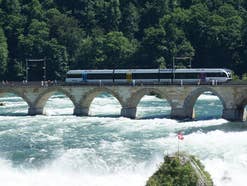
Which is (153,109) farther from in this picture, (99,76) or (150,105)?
(99,76)

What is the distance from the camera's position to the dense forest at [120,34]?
436 ft

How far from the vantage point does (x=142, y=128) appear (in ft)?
242

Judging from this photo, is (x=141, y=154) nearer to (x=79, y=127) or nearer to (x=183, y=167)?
(x=79, y=127)

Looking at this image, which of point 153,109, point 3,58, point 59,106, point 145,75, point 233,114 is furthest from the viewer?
point 3,58

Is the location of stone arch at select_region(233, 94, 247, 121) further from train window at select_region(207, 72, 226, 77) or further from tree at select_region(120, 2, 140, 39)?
tree at select_region(120, 2, 140, 39)

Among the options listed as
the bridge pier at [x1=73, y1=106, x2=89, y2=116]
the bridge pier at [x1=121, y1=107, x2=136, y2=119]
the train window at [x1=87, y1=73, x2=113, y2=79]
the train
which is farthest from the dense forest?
the bridge pier at [x1=121, y1=107, x2=136, y2=119]

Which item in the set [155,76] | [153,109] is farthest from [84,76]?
[155,76]

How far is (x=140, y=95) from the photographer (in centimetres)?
8594

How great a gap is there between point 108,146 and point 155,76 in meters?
28.5

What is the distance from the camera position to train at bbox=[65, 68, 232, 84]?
8600 centimetres

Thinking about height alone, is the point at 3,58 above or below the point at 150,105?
above

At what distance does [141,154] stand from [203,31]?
81.3 meters

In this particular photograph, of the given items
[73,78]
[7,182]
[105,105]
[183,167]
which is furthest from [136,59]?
[183,167]

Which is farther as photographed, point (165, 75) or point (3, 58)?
point (3, 58)
